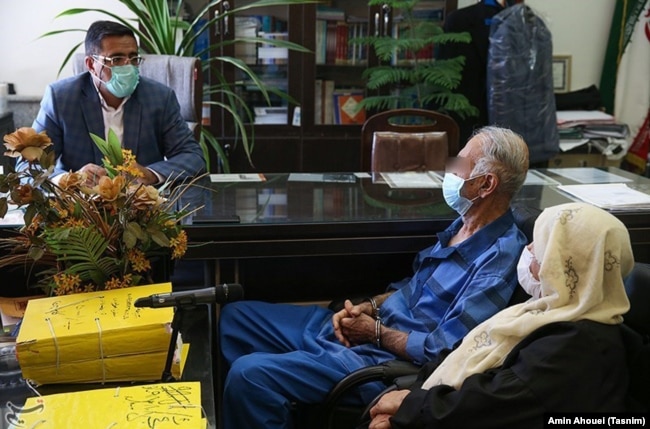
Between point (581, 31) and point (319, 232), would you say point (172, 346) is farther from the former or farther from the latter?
point (581, 31)

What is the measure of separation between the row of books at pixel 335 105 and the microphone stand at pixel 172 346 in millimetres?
3072

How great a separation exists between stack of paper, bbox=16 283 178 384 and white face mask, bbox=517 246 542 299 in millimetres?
752

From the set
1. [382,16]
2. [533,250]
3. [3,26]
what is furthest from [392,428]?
[3,26]

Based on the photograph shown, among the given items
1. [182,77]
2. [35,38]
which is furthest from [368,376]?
[35,38]

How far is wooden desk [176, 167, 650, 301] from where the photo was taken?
1979mm

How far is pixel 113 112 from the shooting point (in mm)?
2559

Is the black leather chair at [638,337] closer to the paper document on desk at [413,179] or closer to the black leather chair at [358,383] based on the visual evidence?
the black leather chair at [358,383]

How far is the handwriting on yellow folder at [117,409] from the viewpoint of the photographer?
1.08 meters

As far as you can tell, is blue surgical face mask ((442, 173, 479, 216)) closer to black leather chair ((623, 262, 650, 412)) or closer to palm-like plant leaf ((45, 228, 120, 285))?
black leather chair ((623, 262, 650, 412))

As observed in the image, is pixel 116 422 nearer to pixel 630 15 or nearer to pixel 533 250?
pixel 533 250

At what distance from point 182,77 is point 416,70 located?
1.39m

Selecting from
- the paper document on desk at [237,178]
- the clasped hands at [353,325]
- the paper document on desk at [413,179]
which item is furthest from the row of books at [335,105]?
the clasped hands at [353,325]

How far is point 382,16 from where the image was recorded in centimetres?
410

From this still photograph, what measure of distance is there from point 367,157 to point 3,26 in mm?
2408
